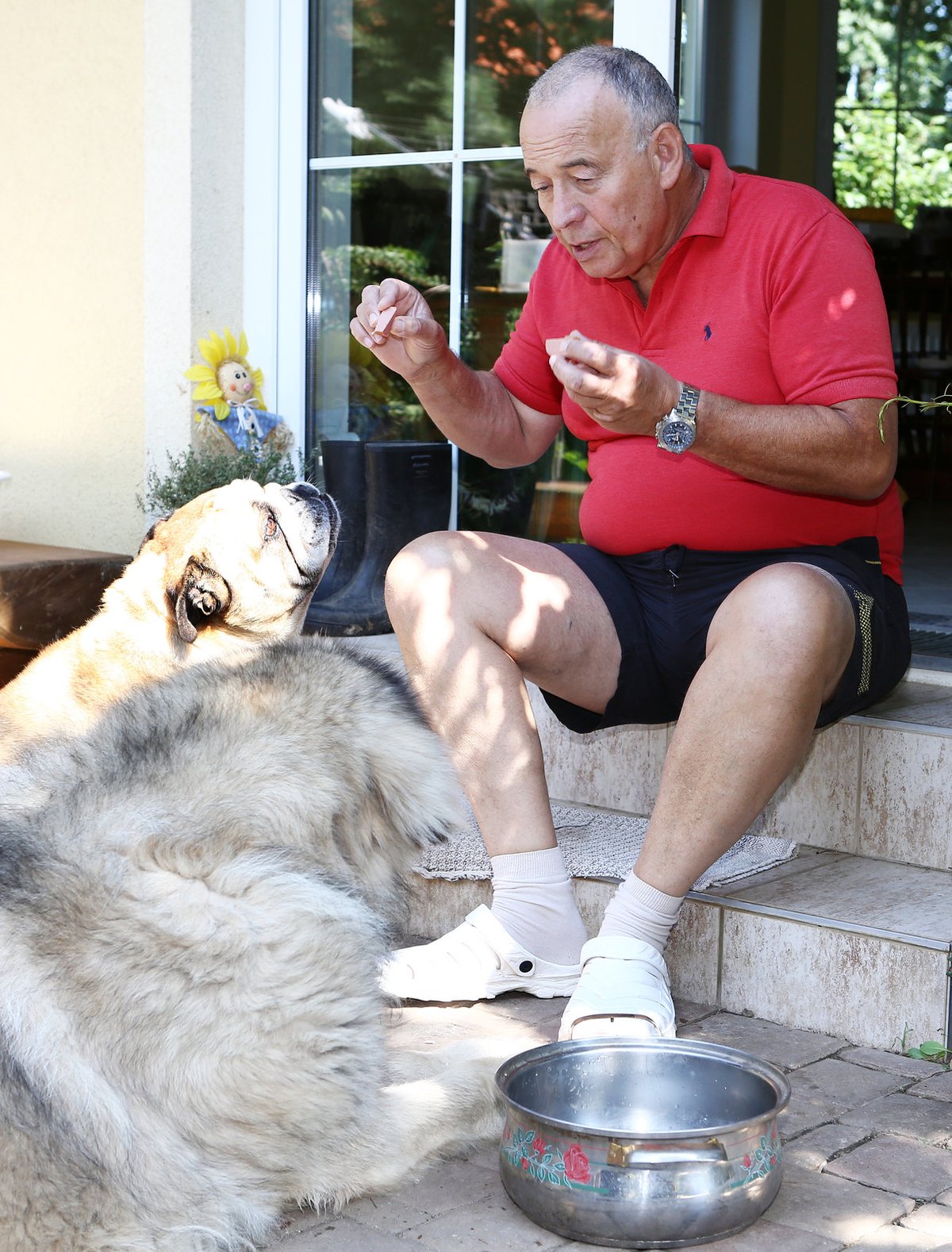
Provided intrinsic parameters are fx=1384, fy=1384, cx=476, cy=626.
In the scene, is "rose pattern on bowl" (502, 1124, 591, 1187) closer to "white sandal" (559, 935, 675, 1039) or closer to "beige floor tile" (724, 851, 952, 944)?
"white sandal" (559, 935, 675, 1039)

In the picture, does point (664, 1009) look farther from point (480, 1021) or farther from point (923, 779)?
point (923, 779)

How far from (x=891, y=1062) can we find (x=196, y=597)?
178cm

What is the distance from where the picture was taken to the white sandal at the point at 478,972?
2.62m

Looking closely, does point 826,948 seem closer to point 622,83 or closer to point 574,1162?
point 574,1162

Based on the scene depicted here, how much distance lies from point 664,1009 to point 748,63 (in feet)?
15.3

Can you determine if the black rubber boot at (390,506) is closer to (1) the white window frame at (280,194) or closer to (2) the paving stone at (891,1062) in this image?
(1) the white window frame at (280,194)

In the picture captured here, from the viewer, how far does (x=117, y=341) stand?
17.0ft

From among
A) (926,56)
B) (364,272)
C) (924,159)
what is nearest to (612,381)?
(364,272)

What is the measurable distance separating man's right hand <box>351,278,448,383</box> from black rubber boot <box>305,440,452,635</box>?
1502 mm

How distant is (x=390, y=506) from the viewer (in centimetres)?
447

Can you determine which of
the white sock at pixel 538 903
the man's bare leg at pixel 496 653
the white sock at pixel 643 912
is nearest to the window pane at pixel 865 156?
the man's bare leg at pixel 496 653

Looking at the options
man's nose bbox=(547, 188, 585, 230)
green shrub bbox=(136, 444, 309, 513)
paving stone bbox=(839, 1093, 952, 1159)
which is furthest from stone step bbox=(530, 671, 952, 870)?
green shrub bbox=(136, 444, 309, 513)

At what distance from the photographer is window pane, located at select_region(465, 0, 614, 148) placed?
14.9 ft

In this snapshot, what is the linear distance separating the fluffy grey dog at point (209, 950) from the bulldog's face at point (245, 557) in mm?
1278
